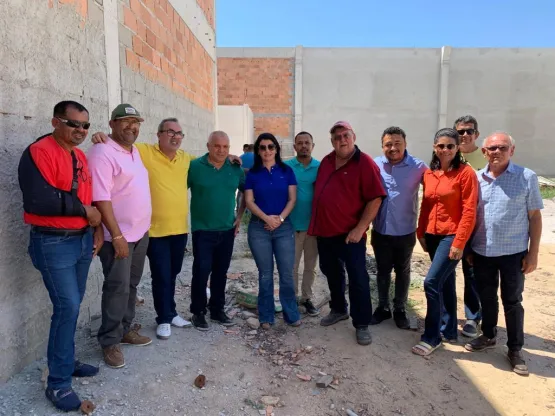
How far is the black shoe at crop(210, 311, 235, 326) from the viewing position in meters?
3.85

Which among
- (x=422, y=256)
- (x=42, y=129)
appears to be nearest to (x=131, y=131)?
(x=42, y=129)

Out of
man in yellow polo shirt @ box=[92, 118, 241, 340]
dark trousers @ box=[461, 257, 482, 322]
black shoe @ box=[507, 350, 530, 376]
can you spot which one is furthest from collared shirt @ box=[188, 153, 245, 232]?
black shoe @ box=[507, 350, 530, 376]

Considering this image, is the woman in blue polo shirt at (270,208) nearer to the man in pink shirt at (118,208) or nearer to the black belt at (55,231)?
the man in pink shirt at (118,208)

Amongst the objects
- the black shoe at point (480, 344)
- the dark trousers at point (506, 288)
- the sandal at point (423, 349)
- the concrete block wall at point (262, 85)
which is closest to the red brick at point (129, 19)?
the dark trousers at point (506, 288)

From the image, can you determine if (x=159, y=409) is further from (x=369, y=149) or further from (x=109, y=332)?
(x=369, y=149)

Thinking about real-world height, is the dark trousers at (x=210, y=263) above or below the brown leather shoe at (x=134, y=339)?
above

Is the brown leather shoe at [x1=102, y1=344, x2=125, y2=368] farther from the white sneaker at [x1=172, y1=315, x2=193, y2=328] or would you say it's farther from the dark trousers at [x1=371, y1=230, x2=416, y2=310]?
the dark trousers at [x1=371, y1=230, x2=416, y2=310]

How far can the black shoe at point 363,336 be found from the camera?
3.57 meters

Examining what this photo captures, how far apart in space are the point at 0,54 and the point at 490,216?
3470 mm

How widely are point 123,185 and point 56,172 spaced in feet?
1.78

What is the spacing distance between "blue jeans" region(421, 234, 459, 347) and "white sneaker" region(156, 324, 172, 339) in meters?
2.17

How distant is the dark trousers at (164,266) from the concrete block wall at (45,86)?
1.97 ft

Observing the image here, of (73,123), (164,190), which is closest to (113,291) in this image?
(164,190)

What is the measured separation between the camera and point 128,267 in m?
2.91
